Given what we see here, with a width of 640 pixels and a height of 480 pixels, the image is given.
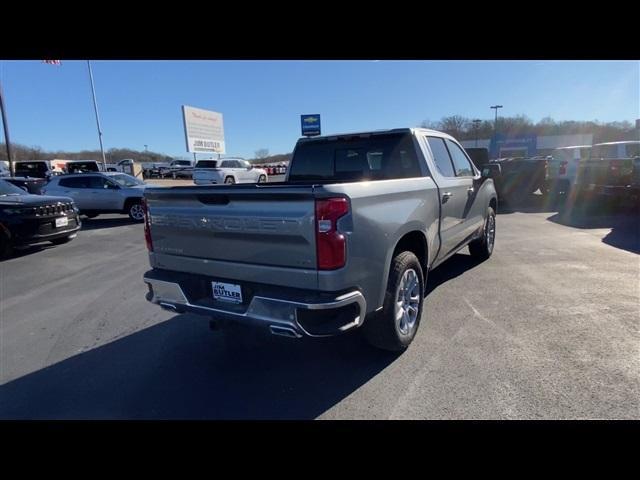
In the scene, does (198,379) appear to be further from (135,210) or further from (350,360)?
(135,210)

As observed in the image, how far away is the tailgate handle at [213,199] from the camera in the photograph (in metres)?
2.74

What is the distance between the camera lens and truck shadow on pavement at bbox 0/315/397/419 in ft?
8.74

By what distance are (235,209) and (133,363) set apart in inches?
73.9

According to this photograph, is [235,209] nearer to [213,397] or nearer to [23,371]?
[213,397]

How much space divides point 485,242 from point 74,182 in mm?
12734

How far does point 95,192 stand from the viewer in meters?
12.1

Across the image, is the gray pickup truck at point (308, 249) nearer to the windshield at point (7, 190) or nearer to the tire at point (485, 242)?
the tire at point (485, 242)

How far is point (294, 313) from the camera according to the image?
240 cm

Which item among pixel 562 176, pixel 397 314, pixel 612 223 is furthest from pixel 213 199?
pixel 562 176

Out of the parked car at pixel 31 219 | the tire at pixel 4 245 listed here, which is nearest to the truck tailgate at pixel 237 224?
the parked car at pixel 31 219

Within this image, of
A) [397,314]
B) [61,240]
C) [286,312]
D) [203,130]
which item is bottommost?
[61,240]

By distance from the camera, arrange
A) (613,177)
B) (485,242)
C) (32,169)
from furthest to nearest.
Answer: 1. (32,169)
2. (613,177)
3. (485,242)

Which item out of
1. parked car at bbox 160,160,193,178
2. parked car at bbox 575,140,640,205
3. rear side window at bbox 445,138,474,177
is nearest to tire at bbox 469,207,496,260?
rear side window at bbox 445,138,474,177
